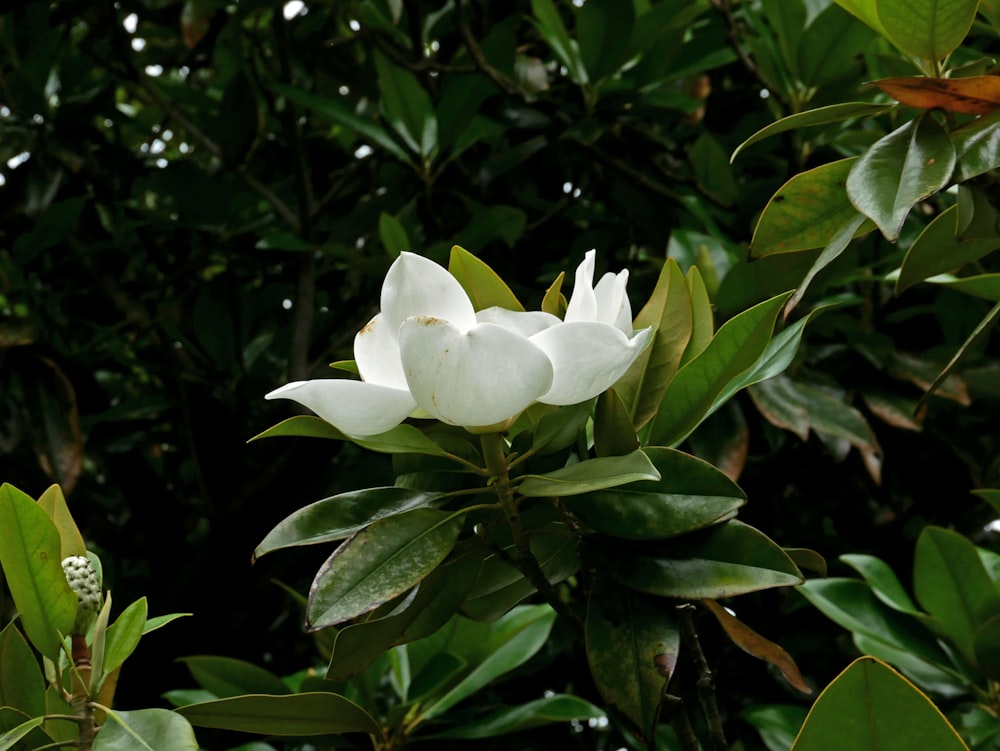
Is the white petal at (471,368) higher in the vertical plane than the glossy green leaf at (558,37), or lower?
lower

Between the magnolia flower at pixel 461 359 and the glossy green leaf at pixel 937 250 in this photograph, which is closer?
the magnolia flower at pixel 461 359

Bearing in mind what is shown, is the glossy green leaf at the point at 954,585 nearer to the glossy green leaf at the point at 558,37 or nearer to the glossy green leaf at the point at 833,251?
the glossy green leaf at the point at 833,251

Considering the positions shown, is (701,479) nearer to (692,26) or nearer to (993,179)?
(993,179)

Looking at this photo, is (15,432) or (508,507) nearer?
(508,507)

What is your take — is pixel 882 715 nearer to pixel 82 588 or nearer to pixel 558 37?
pixel 82 588

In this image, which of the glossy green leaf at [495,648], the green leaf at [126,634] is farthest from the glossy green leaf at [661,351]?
the glossy green leaf at [495,648]

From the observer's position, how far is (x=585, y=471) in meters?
0.55

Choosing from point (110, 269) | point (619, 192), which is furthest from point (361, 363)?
point (110, 269)

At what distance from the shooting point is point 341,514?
1.98 feet

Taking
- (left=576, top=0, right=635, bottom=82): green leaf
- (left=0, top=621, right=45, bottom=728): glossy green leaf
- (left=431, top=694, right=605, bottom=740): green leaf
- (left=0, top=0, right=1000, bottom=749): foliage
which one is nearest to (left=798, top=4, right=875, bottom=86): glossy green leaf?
(left=0, top=0, right=1000, bottom=749): foliage

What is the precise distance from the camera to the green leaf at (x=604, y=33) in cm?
151

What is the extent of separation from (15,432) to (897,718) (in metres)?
1.60

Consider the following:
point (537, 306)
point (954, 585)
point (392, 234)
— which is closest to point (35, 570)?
point (954, 585)

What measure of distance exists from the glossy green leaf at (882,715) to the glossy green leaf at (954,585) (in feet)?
1.71
